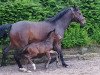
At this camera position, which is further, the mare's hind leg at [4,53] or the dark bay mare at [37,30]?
the mare's hind leg at [4,53]

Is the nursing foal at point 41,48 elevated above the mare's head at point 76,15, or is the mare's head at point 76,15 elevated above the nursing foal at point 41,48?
the mare's head at point 76,15

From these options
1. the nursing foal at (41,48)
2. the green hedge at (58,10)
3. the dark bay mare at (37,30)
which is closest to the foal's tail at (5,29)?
the dark bay mare at (37,30)

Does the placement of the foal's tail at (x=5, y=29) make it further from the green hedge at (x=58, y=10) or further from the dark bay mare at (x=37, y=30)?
the green hedge at (x=58, y=10)

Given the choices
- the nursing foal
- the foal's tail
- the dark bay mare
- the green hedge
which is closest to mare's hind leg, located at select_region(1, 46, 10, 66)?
the dark bay mare

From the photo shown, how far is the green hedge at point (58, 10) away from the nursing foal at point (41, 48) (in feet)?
4.98

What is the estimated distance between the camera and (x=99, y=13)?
12.1 m

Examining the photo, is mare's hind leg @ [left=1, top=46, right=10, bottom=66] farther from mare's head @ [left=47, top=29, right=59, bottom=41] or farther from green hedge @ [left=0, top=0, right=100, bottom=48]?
mare's head @ [left=47, top=29, right=59, bottom=41]

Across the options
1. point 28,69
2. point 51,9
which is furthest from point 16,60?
point 51,9

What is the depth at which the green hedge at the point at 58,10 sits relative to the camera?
10.8 metres

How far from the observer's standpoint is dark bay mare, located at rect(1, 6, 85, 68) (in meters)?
9.62

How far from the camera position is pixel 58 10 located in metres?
11.6

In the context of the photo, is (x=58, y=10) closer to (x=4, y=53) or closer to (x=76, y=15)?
(x=76, y=15)

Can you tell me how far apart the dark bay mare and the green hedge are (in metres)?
1.06

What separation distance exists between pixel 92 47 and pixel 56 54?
228cm
